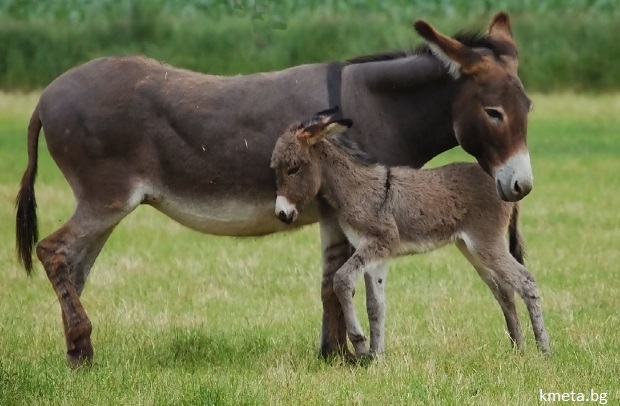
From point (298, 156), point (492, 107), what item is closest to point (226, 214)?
point (298, 156)

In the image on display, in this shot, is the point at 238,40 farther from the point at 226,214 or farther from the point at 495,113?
the point at 495,113

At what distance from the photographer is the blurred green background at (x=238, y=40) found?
2573 centimetres

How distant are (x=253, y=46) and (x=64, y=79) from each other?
1769 centimetres

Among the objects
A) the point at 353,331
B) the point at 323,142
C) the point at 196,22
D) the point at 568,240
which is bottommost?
the point at 196,22

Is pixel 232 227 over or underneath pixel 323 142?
underneath

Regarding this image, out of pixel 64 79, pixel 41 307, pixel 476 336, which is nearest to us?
pixel 64 79

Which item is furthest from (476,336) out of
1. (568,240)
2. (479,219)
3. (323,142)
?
(568,240)

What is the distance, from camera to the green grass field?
7.07 meters

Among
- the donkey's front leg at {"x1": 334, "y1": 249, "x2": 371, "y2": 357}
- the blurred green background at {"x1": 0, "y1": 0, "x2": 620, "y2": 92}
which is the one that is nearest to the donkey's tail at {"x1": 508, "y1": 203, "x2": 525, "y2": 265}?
the donkey's front leg at {"x1": 334, "y1": 249, "x2": 371, "y2": 357}

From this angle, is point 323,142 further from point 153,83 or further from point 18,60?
point 18,60

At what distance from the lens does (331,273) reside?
320 inches

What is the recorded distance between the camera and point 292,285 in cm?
1103

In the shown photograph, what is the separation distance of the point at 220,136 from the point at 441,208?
1.49 m

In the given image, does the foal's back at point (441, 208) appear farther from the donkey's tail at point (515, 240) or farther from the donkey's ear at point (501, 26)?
the donkey's ear at point (501, 26)
